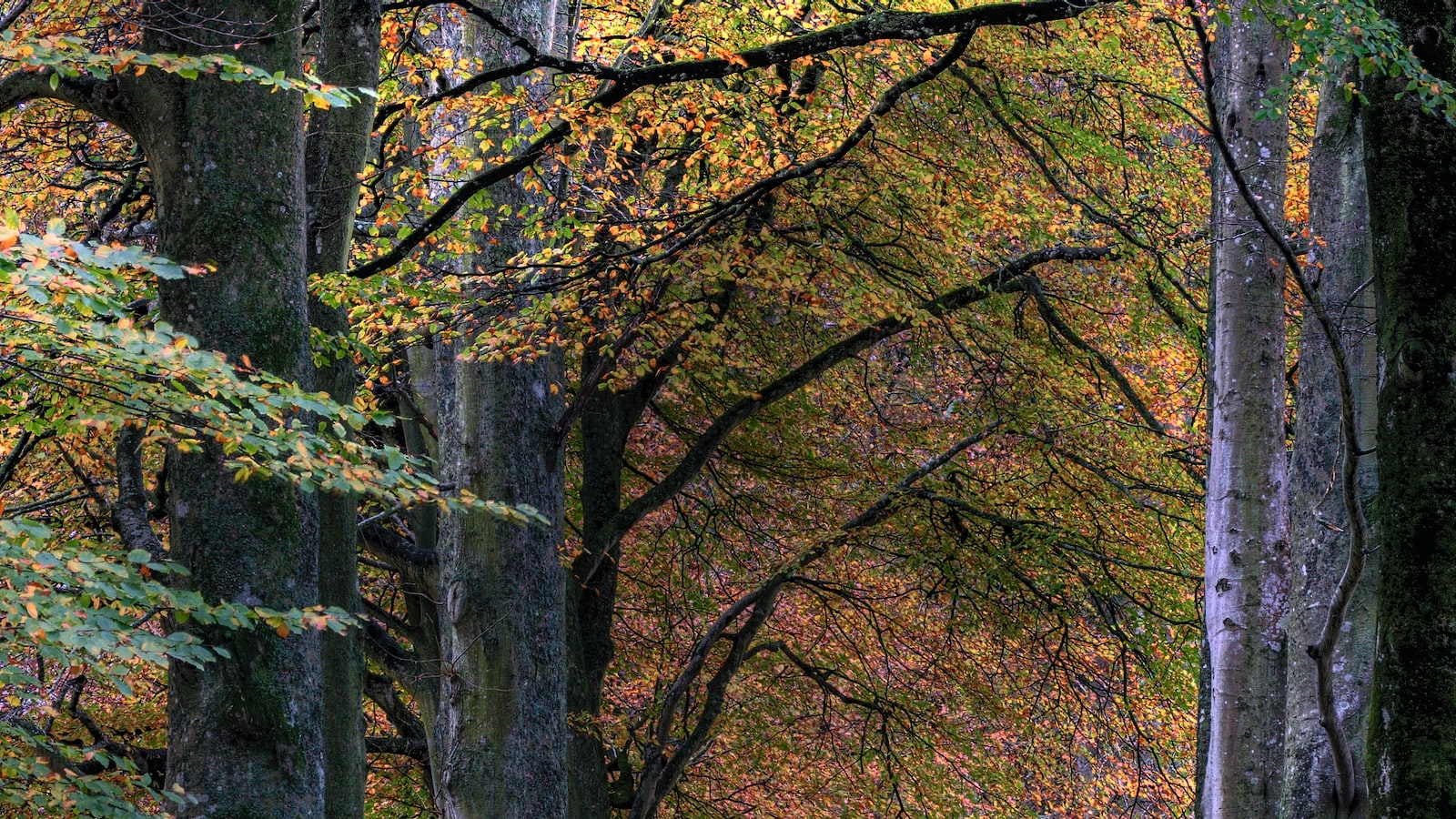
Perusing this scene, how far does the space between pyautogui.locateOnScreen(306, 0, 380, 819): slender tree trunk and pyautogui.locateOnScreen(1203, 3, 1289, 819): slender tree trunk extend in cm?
387

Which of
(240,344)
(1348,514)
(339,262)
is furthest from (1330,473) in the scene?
(339,262)

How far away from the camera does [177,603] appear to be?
13.9 feet

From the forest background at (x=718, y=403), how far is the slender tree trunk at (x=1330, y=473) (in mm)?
17

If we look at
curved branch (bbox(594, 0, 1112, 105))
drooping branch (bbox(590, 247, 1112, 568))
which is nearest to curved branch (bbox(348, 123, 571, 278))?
curved branch (bbox(594, 0, 1112, 105))

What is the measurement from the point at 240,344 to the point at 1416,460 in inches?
160

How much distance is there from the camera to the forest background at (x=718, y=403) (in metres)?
4.25

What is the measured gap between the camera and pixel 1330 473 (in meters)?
4.59

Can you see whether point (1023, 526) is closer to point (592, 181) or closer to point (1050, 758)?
point (1050, 758)

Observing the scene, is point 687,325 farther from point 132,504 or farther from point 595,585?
point 132,504

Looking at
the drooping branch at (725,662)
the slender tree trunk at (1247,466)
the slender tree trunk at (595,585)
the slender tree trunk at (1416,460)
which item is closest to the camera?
the slender tree trunk at (1416,460)

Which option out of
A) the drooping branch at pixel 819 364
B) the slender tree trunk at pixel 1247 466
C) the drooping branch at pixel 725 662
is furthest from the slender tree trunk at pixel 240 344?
the drooping branch at pixel 725 662

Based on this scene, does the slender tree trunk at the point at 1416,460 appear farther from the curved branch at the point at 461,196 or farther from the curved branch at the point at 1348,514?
the curved branch at the point at 461,196

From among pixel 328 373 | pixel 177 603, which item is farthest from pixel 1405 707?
pixel 328 373

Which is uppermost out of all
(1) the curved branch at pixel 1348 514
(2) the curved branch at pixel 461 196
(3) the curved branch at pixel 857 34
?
(3) the curved branch at pixel 857 34
